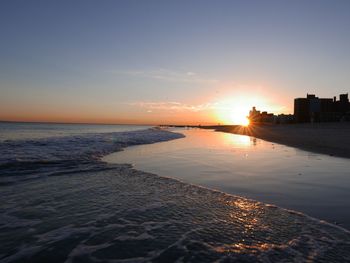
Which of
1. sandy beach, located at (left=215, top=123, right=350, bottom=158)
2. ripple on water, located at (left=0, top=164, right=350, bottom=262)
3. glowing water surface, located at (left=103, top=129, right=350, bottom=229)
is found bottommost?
ripple on water, located at (left=0, top=164, right=350, bottom=262)

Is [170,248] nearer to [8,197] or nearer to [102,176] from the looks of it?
[8,197]

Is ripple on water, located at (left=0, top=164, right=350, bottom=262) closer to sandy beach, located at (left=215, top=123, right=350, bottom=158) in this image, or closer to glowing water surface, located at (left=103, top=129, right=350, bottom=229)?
glowing water surface, located at (left=103, top=129, right=350, bottom=229)

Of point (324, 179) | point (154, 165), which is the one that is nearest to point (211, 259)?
point (324, 179)

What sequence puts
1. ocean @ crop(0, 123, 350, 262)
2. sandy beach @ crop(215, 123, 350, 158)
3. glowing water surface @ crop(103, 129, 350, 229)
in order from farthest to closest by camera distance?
1. sandy beach @ crop(215, 123, 350, 158)
2. glowing water surface @ crop(103, 129, 350, 229)
3. ocean @ crop(0, 123, 350, 262)

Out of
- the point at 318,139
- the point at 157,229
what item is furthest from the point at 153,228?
the point at 318,139

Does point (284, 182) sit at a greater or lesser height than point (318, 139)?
lesser

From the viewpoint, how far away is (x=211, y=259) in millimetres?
4465

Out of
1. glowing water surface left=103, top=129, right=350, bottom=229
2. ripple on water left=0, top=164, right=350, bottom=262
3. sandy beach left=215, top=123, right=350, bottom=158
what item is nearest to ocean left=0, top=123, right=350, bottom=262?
ripple on water left=0, top=164, right=350, bottom=262

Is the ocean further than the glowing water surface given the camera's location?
No

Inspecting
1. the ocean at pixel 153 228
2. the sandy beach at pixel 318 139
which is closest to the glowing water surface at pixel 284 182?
the ocean at pixel 153 228

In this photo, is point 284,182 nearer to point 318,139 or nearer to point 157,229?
point 157,229

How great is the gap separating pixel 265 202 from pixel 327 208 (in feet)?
4.62

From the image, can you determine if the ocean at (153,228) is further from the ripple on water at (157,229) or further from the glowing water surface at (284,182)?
the glowing water surface at (284,182)

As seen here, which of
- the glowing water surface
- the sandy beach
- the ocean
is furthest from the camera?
the sandy beach
